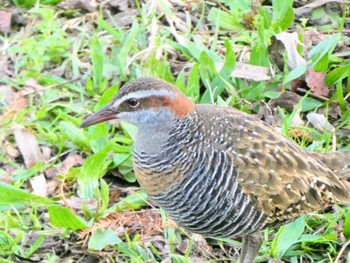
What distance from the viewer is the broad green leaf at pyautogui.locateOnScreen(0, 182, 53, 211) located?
632 cm

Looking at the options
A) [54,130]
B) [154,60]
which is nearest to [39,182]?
[54,130]

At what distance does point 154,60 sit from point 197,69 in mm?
403

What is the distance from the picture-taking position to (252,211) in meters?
5.41

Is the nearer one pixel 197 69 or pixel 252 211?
pixel 252 211

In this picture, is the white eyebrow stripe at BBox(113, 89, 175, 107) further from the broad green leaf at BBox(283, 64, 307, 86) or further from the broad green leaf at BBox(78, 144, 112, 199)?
the broad green leaf at BBox(283, 64, 307, 86)

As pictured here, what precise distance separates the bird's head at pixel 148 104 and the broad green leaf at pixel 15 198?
114 cm

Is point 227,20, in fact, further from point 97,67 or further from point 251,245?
point 251,245

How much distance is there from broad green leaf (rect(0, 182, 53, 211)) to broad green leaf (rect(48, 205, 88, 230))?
12.6 inches

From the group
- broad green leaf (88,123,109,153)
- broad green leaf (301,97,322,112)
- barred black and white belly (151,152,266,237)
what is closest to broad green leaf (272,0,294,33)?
broad green leaf (301,97,322,112)

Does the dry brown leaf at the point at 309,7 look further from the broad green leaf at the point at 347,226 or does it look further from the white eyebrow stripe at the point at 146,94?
the white eyebrow stripe at the point at 146,94

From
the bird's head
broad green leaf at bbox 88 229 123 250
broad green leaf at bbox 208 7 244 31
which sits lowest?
broad green leaf at bbox 88 229 123 250

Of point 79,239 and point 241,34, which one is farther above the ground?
point 241,34

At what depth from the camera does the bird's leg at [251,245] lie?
5.71 m

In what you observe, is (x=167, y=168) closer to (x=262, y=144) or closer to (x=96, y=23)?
(x=262, y=144)
